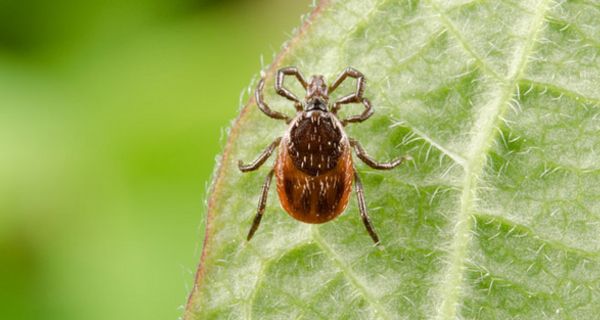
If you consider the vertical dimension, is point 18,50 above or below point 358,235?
above

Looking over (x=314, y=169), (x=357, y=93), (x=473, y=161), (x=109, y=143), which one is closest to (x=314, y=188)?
(x=314, y=169)

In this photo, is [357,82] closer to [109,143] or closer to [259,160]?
[259,160]

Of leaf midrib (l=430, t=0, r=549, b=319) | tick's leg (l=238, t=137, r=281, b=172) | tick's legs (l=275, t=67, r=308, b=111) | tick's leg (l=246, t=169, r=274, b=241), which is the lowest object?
leaf midrib (l=430, t=0, r=549, b=319)

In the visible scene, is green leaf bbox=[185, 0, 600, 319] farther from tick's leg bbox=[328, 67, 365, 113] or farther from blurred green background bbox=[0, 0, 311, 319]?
blurred green background bbox=[0, 0, 311, 319]

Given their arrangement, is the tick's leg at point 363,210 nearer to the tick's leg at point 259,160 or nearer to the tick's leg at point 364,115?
the tick's leg at point 364,115

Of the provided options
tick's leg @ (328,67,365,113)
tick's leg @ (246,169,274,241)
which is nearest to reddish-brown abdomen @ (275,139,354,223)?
tick's leg @ (246,169,274,241)

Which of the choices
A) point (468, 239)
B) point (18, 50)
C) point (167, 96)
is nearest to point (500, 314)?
point (468, 239)

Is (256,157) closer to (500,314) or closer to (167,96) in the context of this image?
(500,314)
